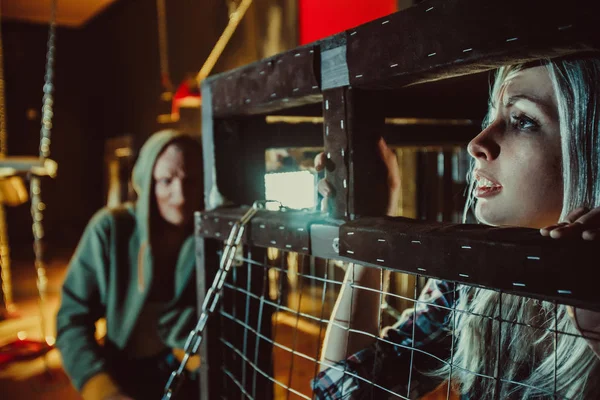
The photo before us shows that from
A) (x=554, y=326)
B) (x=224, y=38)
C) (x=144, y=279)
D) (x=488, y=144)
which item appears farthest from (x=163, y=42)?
(x=554, y=326)

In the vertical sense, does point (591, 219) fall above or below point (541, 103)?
below

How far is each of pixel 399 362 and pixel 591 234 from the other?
0.77 meters

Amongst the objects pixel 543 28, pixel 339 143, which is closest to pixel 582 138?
pixel 543 28

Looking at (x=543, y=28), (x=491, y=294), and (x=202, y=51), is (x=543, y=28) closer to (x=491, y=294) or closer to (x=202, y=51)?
(x=491, y=294)

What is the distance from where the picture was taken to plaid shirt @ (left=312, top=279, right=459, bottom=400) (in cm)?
113

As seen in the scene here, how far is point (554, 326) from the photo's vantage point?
0.77 metres

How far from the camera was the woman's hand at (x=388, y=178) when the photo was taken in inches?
35.9

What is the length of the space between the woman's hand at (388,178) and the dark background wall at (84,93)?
5.45 m

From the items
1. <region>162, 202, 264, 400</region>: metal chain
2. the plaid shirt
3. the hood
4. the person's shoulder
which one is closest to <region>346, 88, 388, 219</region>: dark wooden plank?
<region>162, 202, 264, 400</region>: metal chain

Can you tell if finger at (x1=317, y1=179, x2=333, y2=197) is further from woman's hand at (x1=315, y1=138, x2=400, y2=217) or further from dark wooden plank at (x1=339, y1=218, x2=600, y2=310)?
dark wooden plank at (x1=339, y1=218, x2=600, y2=310)

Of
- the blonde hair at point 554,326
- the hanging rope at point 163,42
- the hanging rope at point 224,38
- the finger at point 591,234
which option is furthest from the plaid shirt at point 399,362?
the hanging rope at point 163,42

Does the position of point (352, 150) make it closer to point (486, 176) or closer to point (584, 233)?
point (486, 176)

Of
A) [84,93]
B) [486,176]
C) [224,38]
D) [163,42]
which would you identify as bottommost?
[486,176]

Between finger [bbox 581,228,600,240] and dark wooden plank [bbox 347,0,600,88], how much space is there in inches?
8.8
